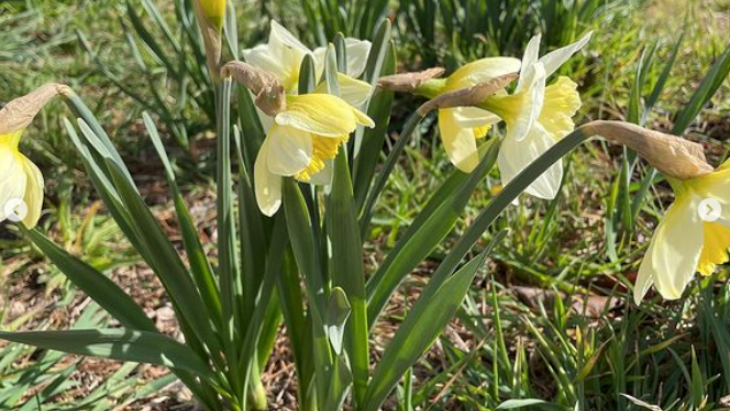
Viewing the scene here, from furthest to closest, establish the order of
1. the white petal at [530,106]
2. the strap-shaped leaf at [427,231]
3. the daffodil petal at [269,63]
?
the daffodil petal at [269,63]
the strap-shaped leaf at [427,231]
the white petal at [530,106]

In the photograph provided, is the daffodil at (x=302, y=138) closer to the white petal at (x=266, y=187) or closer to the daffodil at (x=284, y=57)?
the white petal at (x=266, y=187)

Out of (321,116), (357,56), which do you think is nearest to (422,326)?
(321,116)

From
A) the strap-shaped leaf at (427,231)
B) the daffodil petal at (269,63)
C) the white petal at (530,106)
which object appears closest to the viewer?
the white petal at (530,106)

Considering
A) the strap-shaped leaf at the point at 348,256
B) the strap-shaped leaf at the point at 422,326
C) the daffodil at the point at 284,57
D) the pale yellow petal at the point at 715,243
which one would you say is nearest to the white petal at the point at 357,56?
the daffodil at the point at 284,57

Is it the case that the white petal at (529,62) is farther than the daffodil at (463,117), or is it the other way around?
the daffodil at (463,117)

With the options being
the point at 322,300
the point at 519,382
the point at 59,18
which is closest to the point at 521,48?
the point at 519,382

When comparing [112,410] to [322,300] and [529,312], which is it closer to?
[322,300]

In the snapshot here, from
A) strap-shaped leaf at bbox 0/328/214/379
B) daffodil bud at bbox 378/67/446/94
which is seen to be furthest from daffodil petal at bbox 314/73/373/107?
strap-shaped leaf at bbox 0/328/214/379

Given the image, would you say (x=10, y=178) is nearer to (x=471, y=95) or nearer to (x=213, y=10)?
(x=213, y=10)

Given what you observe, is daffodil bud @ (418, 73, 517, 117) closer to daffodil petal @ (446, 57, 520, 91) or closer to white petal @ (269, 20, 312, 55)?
daffodil petal @ (446, 57, 520, 91)
